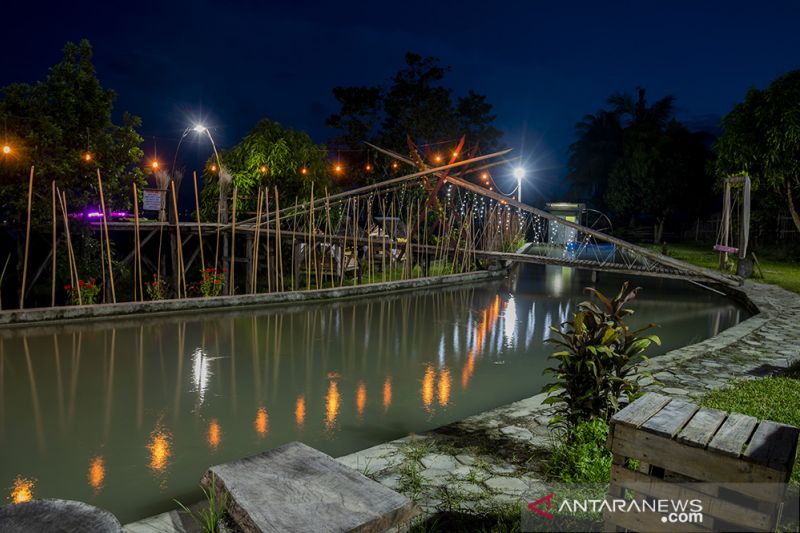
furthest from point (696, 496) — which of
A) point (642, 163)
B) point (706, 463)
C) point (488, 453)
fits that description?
point (642, 163)

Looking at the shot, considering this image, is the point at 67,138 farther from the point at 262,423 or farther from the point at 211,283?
the point at 262,423

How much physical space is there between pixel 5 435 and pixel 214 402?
5.72 ft

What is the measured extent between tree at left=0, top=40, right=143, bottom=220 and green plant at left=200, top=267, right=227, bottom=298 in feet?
8.11

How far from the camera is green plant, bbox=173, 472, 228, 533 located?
3.05 metres

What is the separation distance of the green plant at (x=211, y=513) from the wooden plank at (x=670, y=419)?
6.90 ft

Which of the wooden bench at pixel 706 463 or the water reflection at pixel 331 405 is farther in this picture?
the water reflection at pixel 331 405

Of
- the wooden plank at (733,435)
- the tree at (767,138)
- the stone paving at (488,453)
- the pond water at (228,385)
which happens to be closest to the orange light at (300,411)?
the pond water at (228,385)

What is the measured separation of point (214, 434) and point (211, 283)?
737 cm

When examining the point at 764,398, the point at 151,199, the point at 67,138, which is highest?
the point at 67,138

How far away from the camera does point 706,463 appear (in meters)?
2.42

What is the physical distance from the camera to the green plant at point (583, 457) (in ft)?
12.4

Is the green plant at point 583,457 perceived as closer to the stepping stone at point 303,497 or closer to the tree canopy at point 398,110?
the stepping stone at point 303,497

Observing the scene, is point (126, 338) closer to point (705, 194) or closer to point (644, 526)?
point (644, 526)

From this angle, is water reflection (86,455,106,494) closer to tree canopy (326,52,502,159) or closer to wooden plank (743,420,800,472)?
wooden plank (743,420,800,472)
